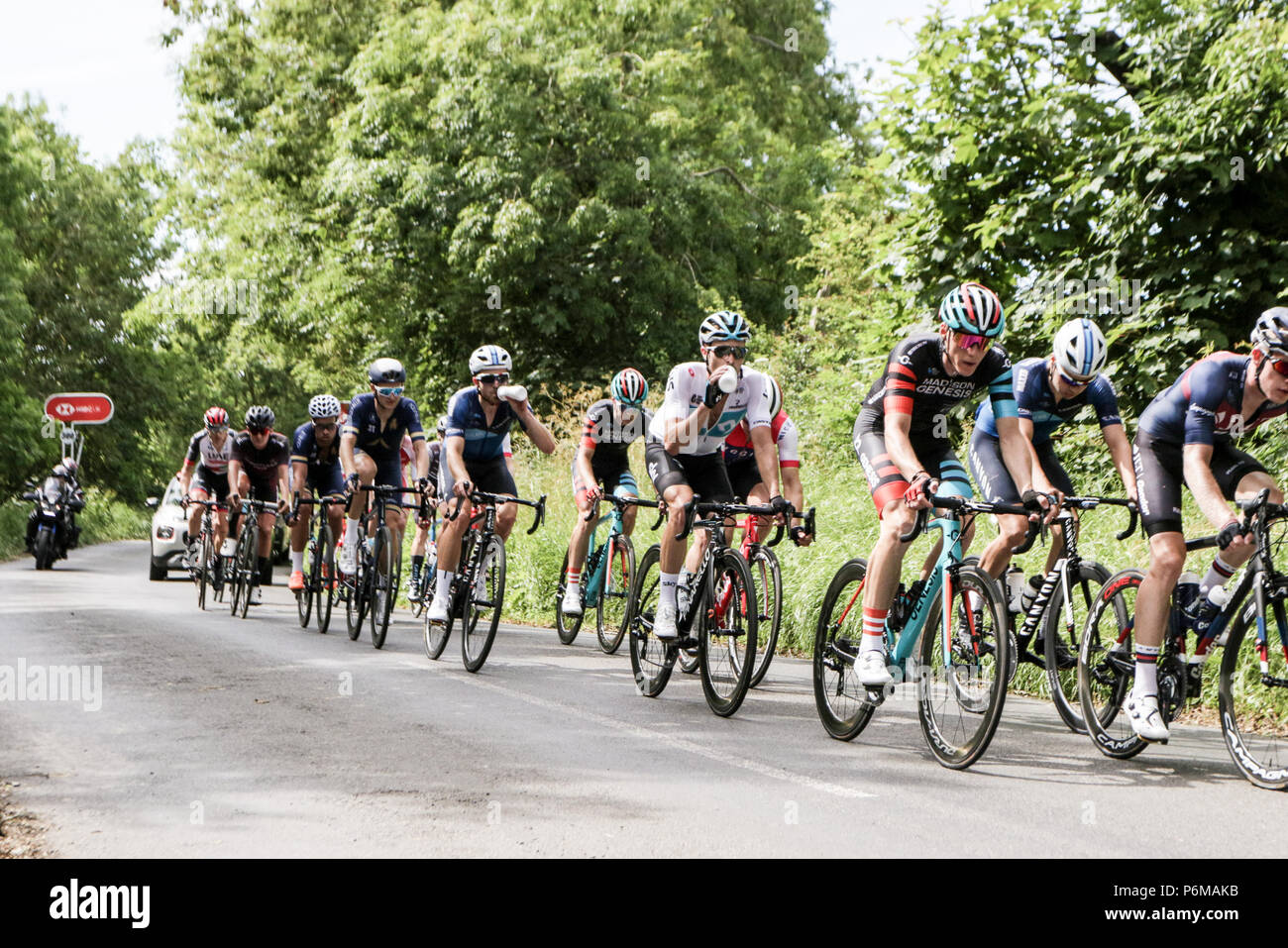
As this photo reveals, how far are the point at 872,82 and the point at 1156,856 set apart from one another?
37.7 ft

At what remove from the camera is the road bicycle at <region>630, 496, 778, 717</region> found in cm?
777

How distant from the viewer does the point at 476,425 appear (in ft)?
35.4

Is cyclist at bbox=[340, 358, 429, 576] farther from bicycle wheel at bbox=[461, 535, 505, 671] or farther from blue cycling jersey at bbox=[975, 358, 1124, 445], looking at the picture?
blue cycling jersey at bbox=[975, 358, 1124, 445]

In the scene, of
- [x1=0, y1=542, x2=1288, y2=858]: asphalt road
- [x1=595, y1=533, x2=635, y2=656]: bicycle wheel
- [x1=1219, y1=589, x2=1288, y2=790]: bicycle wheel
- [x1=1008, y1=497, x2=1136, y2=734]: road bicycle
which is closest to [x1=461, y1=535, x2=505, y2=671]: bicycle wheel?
[x1=0, y1=542, x2=1288, y2=858]: asphalt road

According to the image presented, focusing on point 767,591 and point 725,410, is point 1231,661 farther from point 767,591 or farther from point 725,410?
point 725,410

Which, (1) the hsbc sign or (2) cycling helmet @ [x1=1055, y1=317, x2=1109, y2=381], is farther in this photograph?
(1) the hsbc sign

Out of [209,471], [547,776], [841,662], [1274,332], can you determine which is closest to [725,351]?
[841,662]

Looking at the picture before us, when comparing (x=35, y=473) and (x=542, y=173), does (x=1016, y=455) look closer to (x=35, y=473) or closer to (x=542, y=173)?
(x=542, y=173)

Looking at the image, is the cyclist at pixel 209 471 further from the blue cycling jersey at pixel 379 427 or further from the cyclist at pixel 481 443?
the cyclist at pixel 481 443

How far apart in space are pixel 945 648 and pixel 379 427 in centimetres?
725

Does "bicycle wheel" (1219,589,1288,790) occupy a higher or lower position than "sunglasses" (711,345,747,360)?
lower

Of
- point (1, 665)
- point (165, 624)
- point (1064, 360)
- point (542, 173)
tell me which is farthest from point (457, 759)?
point (542, 173)

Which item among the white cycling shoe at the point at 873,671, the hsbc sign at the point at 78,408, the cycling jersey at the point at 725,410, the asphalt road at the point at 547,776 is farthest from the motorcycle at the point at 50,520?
the white cycling shoe at the point at 873,671

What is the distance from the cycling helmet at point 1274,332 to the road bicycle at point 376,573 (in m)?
7.19
